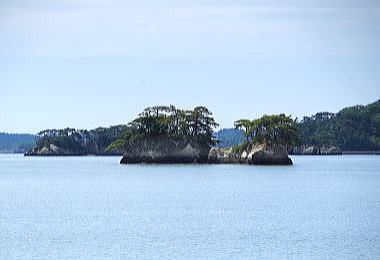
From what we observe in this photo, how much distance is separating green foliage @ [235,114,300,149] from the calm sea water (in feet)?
169

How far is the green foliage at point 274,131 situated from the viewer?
15012 cm

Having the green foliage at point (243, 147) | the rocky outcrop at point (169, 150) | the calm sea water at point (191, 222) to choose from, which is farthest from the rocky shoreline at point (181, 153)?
the calm sea water at point (191, 222)

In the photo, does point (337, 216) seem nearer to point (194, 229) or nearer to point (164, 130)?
point (194, 229)

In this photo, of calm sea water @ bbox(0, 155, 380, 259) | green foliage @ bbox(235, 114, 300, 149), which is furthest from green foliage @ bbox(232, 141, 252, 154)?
calm sea water @ bbox(0, 155, 380, 259)

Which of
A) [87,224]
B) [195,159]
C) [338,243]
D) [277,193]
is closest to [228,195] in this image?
[277,193]

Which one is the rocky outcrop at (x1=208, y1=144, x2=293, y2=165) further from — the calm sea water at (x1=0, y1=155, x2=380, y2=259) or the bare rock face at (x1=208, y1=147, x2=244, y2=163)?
the calm sea water at (x1=0, y1=155, x2=380, y2=259)

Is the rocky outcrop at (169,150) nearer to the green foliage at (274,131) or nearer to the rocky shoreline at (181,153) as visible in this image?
the rocky shoreline at (181,153)

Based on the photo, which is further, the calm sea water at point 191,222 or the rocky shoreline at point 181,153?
the rocky shoreline at point 181,153

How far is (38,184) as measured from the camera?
108 metres

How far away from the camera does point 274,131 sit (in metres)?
151

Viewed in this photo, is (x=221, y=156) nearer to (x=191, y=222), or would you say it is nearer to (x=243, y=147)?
(x=243, y=147)

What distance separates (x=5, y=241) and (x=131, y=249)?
7.44 meters

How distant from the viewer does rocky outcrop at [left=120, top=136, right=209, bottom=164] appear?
538ft

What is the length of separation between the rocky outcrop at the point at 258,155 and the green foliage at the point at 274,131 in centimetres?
121
